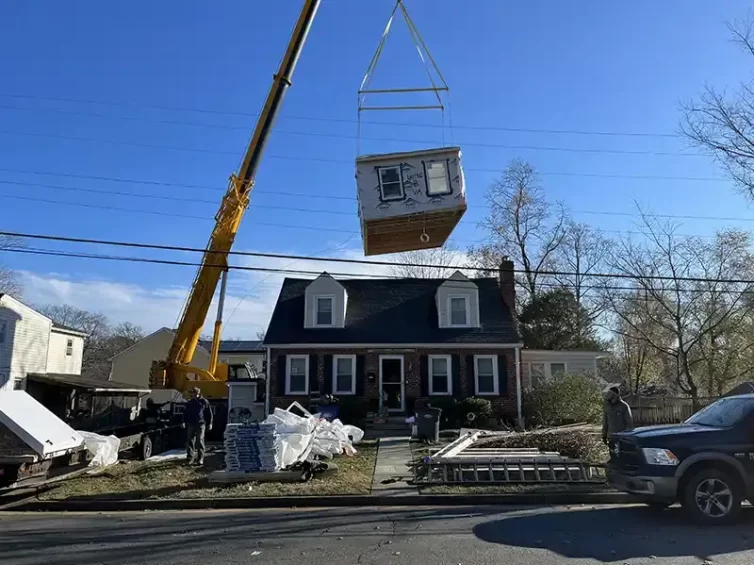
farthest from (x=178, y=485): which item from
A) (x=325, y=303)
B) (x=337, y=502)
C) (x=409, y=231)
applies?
(x=325, y=303)

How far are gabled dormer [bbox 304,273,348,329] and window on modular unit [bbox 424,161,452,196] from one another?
1532 cm

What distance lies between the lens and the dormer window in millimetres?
26031

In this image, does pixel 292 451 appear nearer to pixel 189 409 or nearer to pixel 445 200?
pixel 189 409

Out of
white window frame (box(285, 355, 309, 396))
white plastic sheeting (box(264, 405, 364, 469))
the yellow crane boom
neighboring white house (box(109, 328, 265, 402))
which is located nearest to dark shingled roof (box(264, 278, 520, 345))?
white window frame (box(285, 355, 309, 396))

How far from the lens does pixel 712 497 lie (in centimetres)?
835

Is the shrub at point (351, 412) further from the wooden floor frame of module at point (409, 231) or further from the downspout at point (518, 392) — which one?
the wooden floor frame of module at point (409, 231)

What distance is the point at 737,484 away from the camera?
8.38m

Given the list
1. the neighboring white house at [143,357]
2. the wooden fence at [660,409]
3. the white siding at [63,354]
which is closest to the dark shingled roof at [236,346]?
the neighboring white house at [143,357]

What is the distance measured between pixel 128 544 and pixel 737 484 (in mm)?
7847

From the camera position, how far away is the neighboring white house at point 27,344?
29516 mm

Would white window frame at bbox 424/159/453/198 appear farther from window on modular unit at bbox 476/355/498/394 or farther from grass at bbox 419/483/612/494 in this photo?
window on modular unit at bbox 476/355/498/394

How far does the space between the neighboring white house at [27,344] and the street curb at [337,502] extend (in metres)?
19.4

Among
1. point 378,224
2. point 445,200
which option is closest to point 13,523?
point 378,224

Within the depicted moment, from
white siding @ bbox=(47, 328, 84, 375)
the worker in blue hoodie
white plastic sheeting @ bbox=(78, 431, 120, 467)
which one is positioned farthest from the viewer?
white siding @ bbox=(47, 328, 84, 375)
